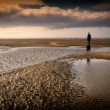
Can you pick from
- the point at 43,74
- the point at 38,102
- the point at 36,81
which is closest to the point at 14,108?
the point at 38,102

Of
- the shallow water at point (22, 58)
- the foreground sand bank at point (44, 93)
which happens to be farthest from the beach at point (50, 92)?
the shallow water at point (22, 58)

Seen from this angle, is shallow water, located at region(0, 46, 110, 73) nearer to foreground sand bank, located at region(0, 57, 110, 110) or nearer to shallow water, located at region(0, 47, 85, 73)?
shallow water, located at region(0, 47, 85, 73)

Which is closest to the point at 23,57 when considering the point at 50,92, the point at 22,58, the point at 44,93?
the point at 22,58

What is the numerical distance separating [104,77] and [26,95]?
24.9ft

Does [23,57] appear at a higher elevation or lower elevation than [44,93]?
lower

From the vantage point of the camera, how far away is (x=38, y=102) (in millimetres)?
12469

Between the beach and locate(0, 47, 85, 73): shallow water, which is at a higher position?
the beach

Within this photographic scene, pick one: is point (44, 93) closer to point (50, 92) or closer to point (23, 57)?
point (50, 92)

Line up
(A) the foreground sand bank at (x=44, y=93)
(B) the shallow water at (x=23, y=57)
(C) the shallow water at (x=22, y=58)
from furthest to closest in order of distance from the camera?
(B) the shallow water at (x=23, y=57)
(C) the shallow water at (x=22, y=58)
(A) the foreground sand bank at (x=44, y=93)

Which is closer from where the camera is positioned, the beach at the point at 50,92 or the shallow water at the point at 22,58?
the beach at the point at 50,92

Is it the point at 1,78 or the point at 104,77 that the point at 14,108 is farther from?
the point at 104,77

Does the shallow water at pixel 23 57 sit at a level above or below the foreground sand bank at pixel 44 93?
below

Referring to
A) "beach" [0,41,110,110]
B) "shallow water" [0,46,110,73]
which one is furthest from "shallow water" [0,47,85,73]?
"beach" [0,41,110,110]

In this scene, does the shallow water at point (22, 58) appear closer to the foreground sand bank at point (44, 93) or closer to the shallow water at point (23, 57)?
the shallow water at point (23, 57)
